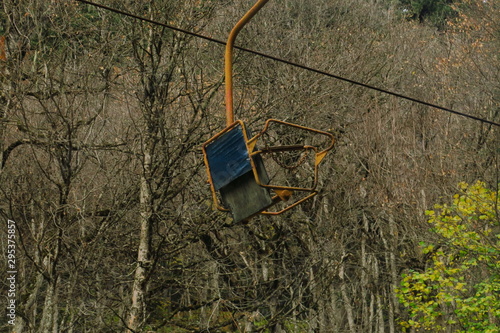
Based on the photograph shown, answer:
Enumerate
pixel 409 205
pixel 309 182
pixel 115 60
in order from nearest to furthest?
1. pixel 115 60
2. pixel 309 182
3. pixel 409 205

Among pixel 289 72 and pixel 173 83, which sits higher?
pixel 289 72

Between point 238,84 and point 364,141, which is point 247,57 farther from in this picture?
point 364,141

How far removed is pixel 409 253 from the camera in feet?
67.2

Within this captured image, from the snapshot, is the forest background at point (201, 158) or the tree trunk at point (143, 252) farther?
the forest background at point (201, 158)

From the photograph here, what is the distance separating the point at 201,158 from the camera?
1223 cm

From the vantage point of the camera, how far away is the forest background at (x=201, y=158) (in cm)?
1134

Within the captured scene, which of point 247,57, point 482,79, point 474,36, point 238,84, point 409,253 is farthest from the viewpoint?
point 474,36

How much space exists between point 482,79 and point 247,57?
10.9 metres

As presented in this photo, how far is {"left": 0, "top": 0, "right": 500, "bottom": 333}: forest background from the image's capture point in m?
11.3

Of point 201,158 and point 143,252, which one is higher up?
point 201,158

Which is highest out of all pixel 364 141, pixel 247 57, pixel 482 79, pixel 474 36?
pixel 474 36

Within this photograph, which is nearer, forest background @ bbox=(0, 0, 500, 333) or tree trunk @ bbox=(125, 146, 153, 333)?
tree trunk @ bbox=(125, 146, 153, 333)

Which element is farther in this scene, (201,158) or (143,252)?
(201,158)

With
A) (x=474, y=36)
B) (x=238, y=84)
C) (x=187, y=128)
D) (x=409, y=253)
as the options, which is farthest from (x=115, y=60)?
(x=474, y=36)
